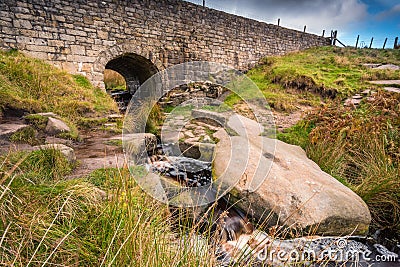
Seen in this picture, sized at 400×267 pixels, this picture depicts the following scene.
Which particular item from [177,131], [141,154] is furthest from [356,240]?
[177,131]

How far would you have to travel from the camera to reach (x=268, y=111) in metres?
7.36

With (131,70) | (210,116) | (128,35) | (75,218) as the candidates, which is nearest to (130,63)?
(131,70)

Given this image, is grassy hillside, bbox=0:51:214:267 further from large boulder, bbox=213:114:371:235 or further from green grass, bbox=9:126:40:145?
large boulder, bbox=213:114:371:235

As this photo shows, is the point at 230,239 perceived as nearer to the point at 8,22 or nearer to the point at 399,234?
the point at 399,234

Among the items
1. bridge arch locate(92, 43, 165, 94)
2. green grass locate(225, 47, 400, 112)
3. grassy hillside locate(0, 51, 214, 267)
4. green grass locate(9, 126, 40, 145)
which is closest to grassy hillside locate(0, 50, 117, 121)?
grassy hillside locate(0, 51, 214, 267)

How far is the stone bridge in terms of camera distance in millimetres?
6766

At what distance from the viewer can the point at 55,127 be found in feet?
14.1

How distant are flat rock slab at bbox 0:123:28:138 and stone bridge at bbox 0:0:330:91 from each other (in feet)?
12.5

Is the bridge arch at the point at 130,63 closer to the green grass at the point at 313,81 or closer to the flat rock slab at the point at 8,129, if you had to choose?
the green grass at the point at 313,81

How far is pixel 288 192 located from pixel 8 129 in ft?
13.9

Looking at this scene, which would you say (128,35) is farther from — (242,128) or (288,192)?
(288,192)

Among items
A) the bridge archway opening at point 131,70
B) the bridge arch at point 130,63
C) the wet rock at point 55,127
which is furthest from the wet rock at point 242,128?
the bridge archway opening at point 131,70

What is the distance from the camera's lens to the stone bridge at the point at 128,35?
6.77 m

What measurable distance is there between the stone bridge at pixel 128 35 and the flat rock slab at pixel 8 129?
381 cm
